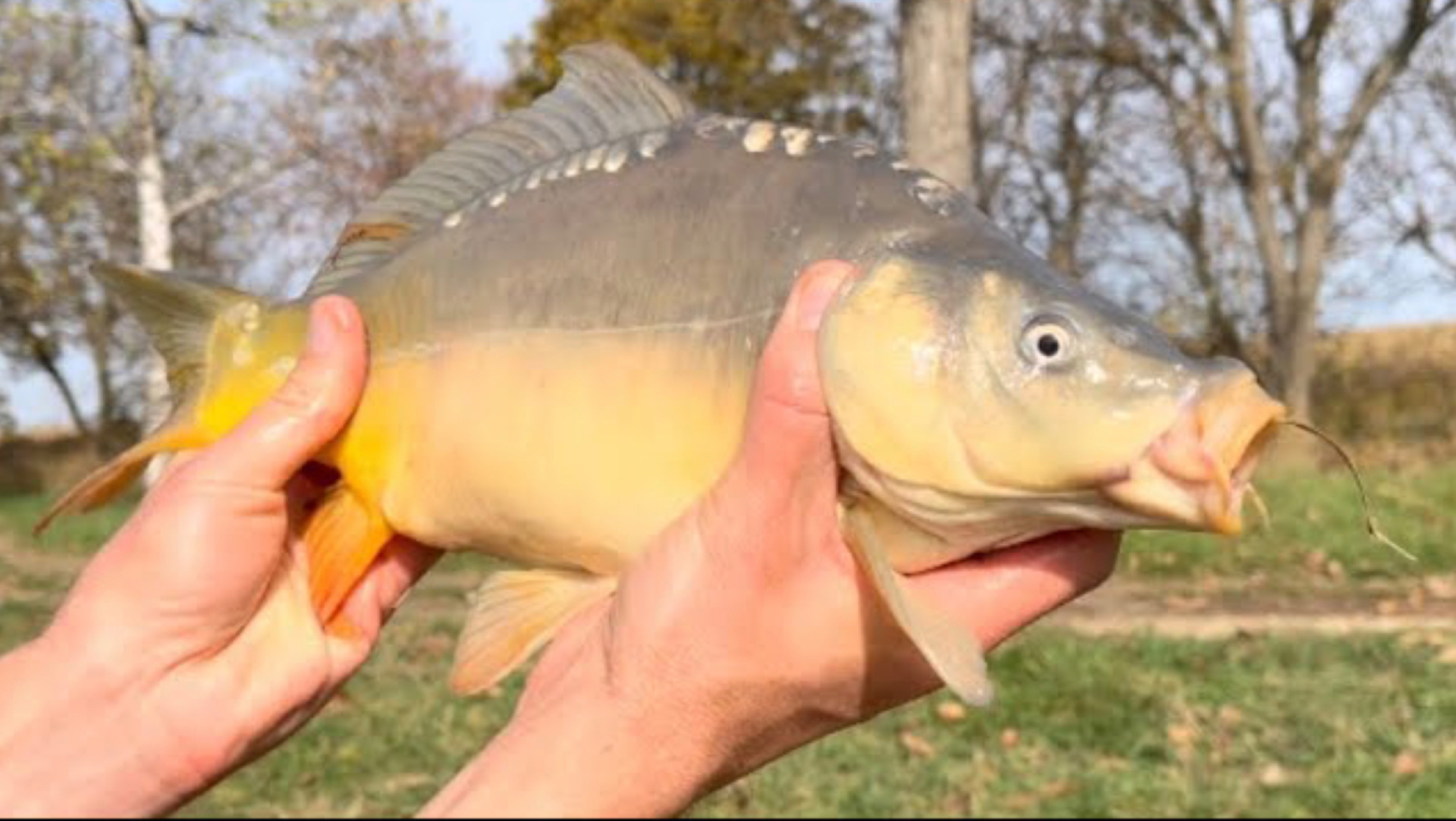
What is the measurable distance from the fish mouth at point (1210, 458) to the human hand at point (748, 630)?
0.26m

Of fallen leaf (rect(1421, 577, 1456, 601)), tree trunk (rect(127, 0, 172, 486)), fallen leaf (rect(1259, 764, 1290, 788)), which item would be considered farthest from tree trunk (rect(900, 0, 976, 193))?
tree trunk (rect(127, 0, 172, 486))

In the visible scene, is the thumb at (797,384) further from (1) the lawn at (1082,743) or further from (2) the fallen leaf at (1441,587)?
(2) the fallen leaf at (1441,587)

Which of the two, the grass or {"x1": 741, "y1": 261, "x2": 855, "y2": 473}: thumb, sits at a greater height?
{"x1": 741, "y1": 261, "x2": 855, "y2": 473}: thumb

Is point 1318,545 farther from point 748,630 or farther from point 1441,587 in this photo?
point 748,630

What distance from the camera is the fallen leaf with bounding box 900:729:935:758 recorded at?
492 cm

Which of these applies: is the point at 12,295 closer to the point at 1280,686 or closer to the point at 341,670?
the point at 1280,686

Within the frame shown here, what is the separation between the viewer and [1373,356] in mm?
16516

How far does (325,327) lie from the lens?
1.77 m

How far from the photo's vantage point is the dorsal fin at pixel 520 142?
1.74 m

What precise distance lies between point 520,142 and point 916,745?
3491mm

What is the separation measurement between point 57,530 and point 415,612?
4.89 m

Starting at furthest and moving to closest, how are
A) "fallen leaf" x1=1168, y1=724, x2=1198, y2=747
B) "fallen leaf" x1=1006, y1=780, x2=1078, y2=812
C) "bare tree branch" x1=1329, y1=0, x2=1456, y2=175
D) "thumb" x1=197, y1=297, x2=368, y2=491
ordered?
"bare tree branch" x1=1329, y1=0, x2=1456, y2=175, "fallen leaf" x1=1168, y1=724, x2=1198, y2=747, "fallen leaf" x1=1006, y1=780, x2=1078, y2=812, "thumb" x1=197, y1=297, x2=368, y2=491

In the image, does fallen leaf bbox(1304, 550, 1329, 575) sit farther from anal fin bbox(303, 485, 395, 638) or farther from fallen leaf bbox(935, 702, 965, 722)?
anal fin bbox(303, 485, 395, 638)

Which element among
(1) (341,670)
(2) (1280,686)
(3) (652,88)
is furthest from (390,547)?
(2) (1280,686)
